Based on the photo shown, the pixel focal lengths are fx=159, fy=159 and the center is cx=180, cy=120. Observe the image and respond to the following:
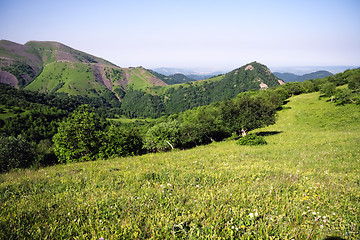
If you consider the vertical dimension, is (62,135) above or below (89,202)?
below

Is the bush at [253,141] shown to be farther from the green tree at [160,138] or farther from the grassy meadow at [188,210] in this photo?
the green tree at [160,138]

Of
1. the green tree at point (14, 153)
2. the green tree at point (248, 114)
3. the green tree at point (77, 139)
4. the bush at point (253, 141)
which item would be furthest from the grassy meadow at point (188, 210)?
the green tree at point (248, 114)

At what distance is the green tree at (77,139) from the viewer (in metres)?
21.9

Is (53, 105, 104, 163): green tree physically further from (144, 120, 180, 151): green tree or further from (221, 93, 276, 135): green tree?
(221, 93, 276, 135): green tree

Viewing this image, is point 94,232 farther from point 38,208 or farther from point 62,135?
point 62,135

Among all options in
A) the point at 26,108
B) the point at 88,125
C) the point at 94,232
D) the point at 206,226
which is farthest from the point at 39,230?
the point at 26,108

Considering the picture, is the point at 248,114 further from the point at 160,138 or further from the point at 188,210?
the point at 188,210

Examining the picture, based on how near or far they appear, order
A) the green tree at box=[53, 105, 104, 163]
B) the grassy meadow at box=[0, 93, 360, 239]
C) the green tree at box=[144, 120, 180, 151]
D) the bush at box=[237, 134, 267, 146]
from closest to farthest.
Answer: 1. the grassy meadow at box=[0, 93, 360, 239]
2. the bush at box=[237, 134, 267, 146]
3. the green tree at box=[53, 105, 104, 163]
4. the green tree at box=[144, 120, 180, 151]

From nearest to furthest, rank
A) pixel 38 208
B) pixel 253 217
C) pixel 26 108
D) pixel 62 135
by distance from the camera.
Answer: pixel 253 217 < pixel 38 208 < pixel 62 135 < pixel 26 108

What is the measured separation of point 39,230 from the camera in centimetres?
331

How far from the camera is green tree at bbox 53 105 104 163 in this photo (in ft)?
71.8

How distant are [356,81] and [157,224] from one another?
79.2 meters

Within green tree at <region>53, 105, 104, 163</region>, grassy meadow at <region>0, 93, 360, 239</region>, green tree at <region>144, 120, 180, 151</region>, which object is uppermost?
grassy meadow at <region>0, 93, 360, 239</region>

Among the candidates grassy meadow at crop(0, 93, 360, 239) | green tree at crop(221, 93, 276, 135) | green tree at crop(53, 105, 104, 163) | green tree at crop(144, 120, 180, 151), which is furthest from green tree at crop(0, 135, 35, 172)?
green tree at crop(221, 93, 276, 135)
